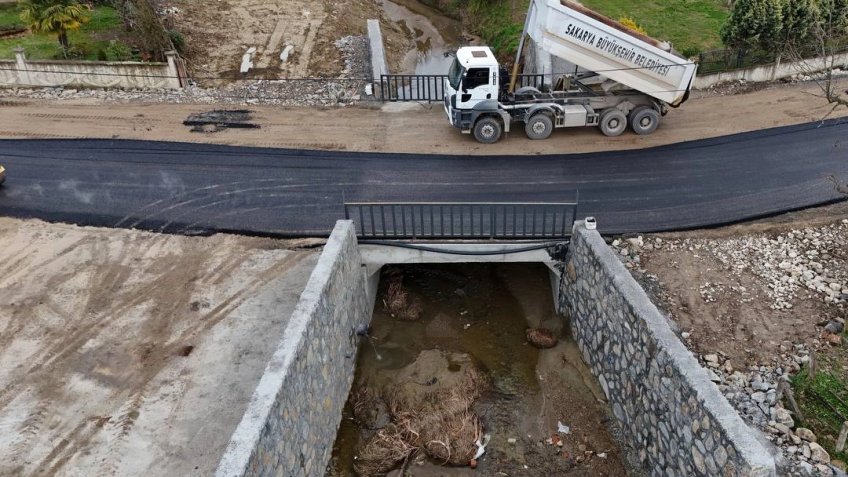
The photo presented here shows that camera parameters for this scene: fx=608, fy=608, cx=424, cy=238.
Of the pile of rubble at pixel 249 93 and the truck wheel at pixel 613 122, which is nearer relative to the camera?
the truck wheel at pixel 613 122

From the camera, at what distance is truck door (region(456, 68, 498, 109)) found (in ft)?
53.6

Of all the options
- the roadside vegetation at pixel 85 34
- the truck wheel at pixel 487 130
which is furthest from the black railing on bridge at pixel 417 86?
the roadside vegetation at pixel 85 34

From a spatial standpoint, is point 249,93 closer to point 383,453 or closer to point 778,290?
point 383,453

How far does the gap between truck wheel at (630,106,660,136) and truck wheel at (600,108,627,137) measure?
0.26 meters

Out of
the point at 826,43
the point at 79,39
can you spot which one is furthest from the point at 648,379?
the point at 79,39

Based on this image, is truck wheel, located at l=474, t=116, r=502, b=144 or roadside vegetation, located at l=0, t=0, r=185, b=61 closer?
truck wheel, located at l=474, t=116, r=502, b=144

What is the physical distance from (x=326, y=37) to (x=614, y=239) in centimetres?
1894

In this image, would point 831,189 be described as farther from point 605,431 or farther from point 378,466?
point 378,466

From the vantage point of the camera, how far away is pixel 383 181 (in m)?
14.8

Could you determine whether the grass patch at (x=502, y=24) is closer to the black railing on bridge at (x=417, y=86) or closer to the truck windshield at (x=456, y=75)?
the black railing on bridge at (x=417, y=86)

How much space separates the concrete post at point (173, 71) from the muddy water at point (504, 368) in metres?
12.1

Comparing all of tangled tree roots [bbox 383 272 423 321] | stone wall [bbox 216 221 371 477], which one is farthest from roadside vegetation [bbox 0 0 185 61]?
stone wall [bbox 216 221 371 477]

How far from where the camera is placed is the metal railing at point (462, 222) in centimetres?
1190

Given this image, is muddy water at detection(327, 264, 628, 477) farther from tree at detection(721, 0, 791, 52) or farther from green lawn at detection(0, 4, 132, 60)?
green lawn at detection(0, 4, 132, 60)
